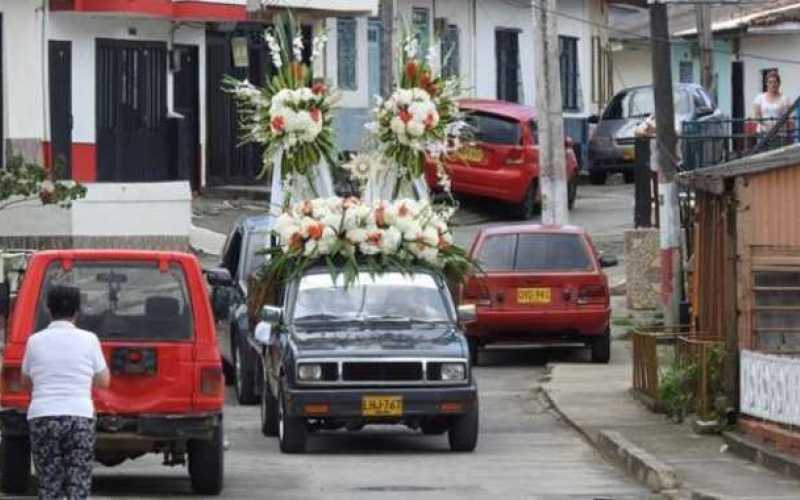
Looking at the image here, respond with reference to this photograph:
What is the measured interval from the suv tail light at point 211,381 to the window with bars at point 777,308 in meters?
5.33

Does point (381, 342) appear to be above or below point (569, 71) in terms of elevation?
below

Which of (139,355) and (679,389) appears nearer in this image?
(139,355)

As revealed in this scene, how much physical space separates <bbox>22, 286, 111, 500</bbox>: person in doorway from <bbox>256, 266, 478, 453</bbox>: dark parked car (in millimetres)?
5711

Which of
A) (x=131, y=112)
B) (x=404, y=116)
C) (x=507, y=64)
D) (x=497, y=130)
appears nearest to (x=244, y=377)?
(x=404, y=116)

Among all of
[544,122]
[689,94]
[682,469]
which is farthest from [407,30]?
[689,94]

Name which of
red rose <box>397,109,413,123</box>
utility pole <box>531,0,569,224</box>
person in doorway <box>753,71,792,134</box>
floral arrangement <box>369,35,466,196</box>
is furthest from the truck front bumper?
utility pole <box>531,0,569,224</box>

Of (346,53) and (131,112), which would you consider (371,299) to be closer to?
(131,112)

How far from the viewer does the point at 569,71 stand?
2100 inches

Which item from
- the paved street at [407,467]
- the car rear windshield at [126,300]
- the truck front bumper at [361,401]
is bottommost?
the paved street at [407,467]

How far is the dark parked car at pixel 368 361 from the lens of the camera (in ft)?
68.3

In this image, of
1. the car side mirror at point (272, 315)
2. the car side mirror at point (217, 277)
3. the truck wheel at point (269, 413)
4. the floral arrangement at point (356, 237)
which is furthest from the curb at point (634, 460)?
the car side mirror at point (217, 277)

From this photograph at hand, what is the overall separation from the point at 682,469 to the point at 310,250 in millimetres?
5122

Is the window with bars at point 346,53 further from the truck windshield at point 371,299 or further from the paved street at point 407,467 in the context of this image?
the truck windshield at point 371,299

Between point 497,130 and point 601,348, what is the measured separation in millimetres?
12736
